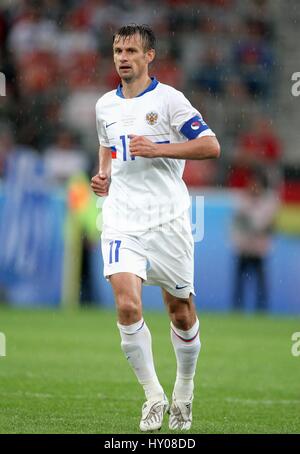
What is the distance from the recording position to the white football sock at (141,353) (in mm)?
6906

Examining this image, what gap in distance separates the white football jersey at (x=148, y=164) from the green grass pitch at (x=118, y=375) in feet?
4.20

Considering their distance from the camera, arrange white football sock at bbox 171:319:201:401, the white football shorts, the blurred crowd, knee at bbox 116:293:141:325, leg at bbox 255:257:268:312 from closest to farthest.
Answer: knee at bbox 116:293:141:325
the white football shorts
white football sock at bbox 171:319:201:401
leg at bbox 255:257:268:312
the blurred crowd

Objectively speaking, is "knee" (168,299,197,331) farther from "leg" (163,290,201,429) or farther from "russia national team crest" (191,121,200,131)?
"russia national team crest" (191,121,200,131)

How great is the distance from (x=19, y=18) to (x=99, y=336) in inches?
325

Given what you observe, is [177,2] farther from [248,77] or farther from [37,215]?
[37,215]

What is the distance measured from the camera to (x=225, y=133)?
19.4 metres

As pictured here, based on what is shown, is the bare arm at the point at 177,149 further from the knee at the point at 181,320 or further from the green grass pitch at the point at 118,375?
the green grass pitch at the point at 118,375

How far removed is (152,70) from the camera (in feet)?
63.2

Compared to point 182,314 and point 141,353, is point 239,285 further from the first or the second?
point 141,353

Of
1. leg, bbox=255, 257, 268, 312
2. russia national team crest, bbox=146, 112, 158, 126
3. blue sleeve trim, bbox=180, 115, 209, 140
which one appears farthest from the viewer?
leg, bbox=255, 257, 268, 312

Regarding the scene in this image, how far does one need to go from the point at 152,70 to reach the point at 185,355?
40.6 ft

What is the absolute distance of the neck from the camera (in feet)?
24.0

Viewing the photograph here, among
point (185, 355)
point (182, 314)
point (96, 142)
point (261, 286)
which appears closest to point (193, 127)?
point (182, 314)

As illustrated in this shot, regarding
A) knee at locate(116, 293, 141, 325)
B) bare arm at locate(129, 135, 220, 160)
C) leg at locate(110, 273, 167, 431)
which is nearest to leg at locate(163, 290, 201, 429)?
leg at locate(110, 273, 167, 431)
